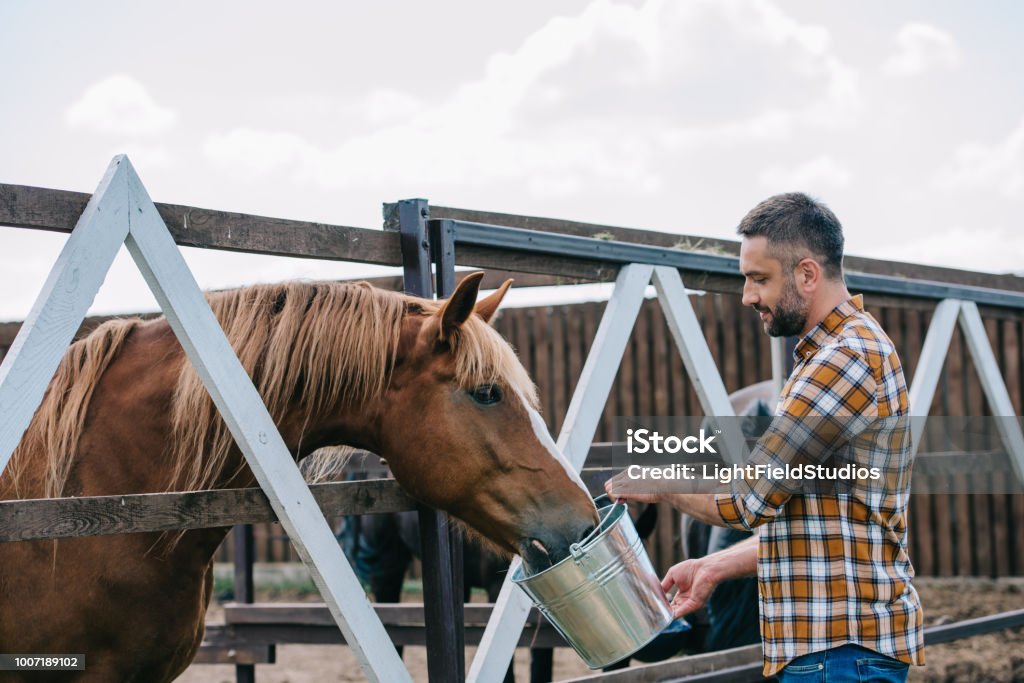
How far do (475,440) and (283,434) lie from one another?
0.53 m

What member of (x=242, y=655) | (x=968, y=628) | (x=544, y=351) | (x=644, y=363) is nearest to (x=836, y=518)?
(x=968, y=628)

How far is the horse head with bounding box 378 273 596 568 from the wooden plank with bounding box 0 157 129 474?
0.80m

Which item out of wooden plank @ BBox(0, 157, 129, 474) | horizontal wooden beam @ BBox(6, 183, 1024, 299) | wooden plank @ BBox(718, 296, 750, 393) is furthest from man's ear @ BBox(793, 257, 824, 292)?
wooden plank @ BBox(718, 296, 750, 393)

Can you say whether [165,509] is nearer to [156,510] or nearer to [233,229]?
[156,510]

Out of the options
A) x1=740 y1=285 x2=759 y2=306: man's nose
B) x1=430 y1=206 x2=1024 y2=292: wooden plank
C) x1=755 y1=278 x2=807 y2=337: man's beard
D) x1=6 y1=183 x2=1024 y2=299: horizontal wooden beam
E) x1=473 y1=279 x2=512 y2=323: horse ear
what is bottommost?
x1=755 y1=278 x2=807 y2=337: man's beard

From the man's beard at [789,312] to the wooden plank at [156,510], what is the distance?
3.81 ft

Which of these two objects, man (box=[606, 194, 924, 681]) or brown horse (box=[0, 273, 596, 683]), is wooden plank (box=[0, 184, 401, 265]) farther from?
man (box=[606, 194, 924, 681])

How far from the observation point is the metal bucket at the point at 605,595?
2398 millimetres

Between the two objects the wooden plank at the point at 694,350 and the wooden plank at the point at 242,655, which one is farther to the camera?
the wooden plank at the point at 242,655

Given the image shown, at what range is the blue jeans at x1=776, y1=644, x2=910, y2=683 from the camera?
2242mm

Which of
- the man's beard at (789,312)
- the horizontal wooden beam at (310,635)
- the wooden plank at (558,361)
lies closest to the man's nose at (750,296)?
the man's beard at (789,312)

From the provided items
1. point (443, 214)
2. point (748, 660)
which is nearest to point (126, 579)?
point (443, 214)

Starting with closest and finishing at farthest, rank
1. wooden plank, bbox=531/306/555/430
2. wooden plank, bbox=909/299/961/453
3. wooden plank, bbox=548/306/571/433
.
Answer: wooden plank, bbox=909/299/961/453 → wooden plank, bbox=548/306/571/433 → wooden plank, bbox=531/306/555/430

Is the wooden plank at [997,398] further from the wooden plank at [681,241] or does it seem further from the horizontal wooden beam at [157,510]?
the horizontal wooden beam at [157,510]
